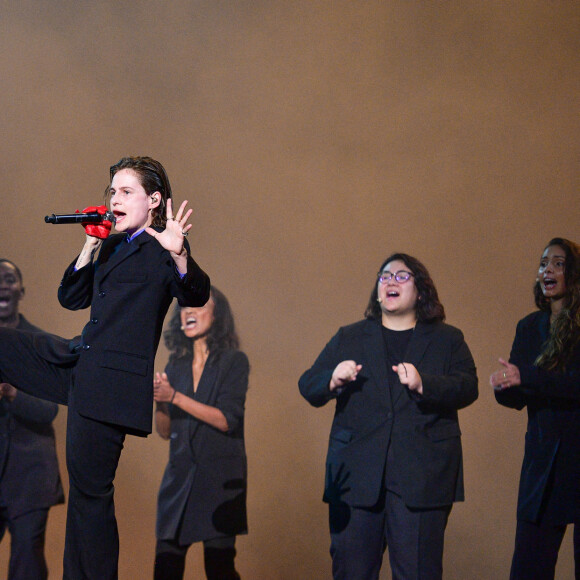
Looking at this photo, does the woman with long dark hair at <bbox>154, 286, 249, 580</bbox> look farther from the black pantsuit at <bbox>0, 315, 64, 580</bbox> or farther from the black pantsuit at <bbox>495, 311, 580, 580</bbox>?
the black pantsuit at <bbox>495, 311, 580, 580</bbox>

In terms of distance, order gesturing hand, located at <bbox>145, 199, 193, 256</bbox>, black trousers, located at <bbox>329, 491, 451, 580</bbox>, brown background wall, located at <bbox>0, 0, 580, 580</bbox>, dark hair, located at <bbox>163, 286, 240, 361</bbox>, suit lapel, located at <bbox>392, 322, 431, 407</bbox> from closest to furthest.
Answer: gesturing hand, located at <bbox>145, 199, 193, 256</bbox> → black trousers, located at <bbox>329, 491, 451, 580</bbox> → suit lapel, located at <bbox>392, 322, 431, 407</bbox> → dark hair, located at <bbox>163, 286, 240, 361</bbox> → brown background wall, located at <bbox>0, 0, 580, 580</bbox>

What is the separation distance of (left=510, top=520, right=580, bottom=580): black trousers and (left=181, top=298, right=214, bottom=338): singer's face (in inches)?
71.7

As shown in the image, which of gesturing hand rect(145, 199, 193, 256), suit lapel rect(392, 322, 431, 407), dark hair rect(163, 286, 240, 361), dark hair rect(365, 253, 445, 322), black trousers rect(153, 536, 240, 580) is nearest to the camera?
gesturing hand rect(145, 199, 193, 256)

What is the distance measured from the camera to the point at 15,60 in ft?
14.1

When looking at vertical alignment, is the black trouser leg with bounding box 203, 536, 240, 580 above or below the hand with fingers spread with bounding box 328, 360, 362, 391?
below

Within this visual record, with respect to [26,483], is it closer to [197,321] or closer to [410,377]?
[197,321]

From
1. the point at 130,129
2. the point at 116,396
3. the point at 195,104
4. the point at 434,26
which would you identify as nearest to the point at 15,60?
the point at 130,129

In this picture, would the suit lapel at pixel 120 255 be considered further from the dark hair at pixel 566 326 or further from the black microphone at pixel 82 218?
the dark hair at pixel 566 326

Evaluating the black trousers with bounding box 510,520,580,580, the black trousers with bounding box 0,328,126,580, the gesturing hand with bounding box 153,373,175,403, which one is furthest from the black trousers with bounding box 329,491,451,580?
the black trousers with bounding box 0,328,126,580

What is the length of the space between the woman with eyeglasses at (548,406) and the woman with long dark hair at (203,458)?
4.28 ft

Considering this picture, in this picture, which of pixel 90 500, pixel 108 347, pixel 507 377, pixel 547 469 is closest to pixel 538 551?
pixel 547 469

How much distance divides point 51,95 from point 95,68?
29cm

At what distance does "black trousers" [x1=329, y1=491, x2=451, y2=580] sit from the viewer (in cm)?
325

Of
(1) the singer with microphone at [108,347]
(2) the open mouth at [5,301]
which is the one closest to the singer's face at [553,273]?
(1) the singer with microphone at [108,347]
